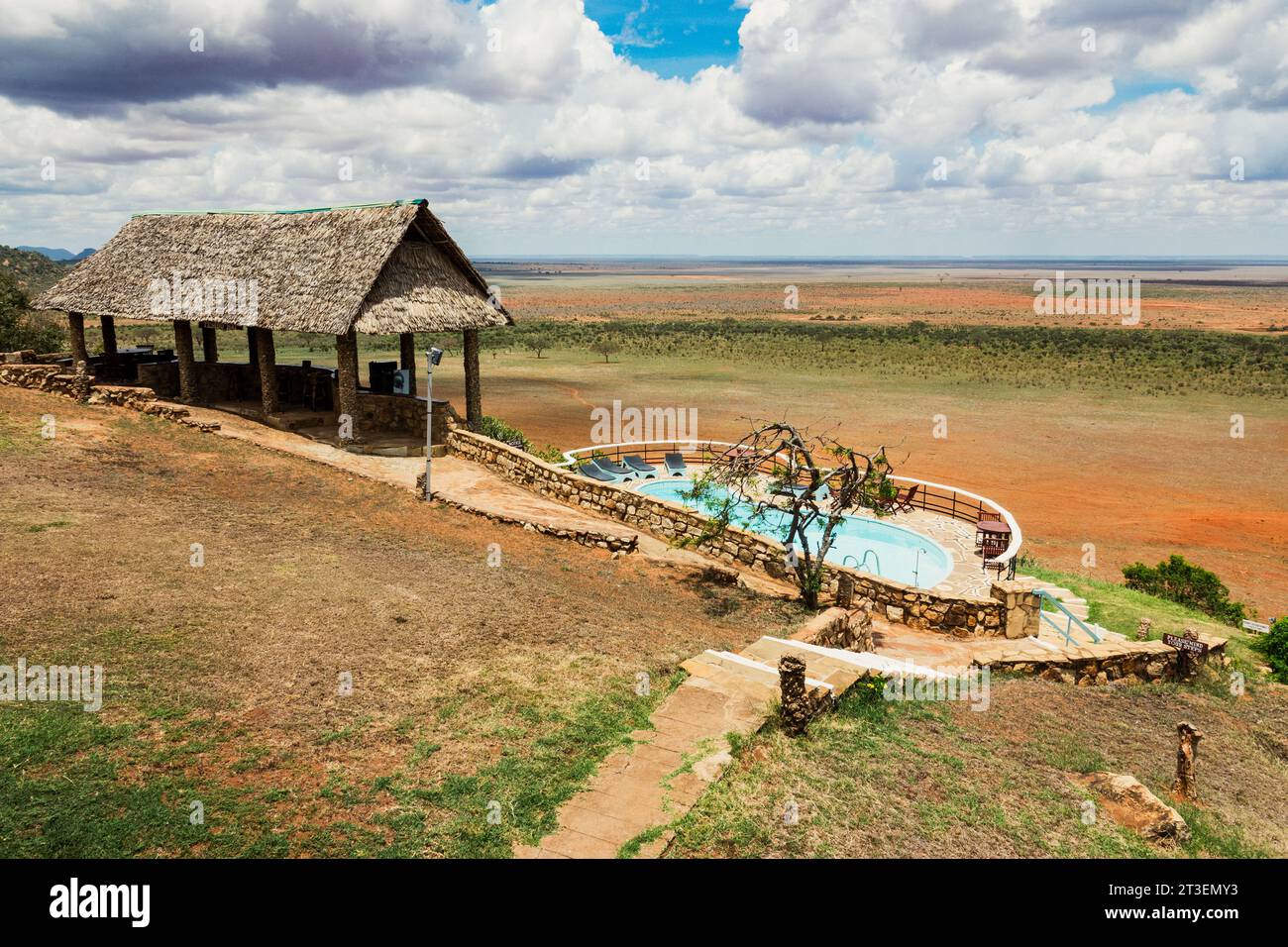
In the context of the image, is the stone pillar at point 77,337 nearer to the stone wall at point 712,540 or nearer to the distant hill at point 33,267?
the stone wall at point 712,540

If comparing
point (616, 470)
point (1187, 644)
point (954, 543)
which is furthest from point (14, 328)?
point (1187, 644)

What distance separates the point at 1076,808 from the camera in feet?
23.2

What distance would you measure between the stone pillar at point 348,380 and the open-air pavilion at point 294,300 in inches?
1.3

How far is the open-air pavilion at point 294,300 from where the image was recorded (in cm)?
1923

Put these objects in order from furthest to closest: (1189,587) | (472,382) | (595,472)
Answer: (595,472) → (472,382) → (1189,587)

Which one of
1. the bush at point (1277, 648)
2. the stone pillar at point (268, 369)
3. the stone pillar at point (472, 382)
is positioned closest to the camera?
the bush at point (1277, 648)

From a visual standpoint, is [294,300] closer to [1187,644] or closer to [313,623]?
[313,623]

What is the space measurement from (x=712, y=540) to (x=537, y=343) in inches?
1904

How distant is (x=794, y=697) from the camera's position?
25.8 feet

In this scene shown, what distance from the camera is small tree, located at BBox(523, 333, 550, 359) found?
199 feet

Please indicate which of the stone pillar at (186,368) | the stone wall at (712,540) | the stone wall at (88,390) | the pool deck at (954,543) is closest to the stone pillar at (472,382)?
the stone wall at (712,540)
